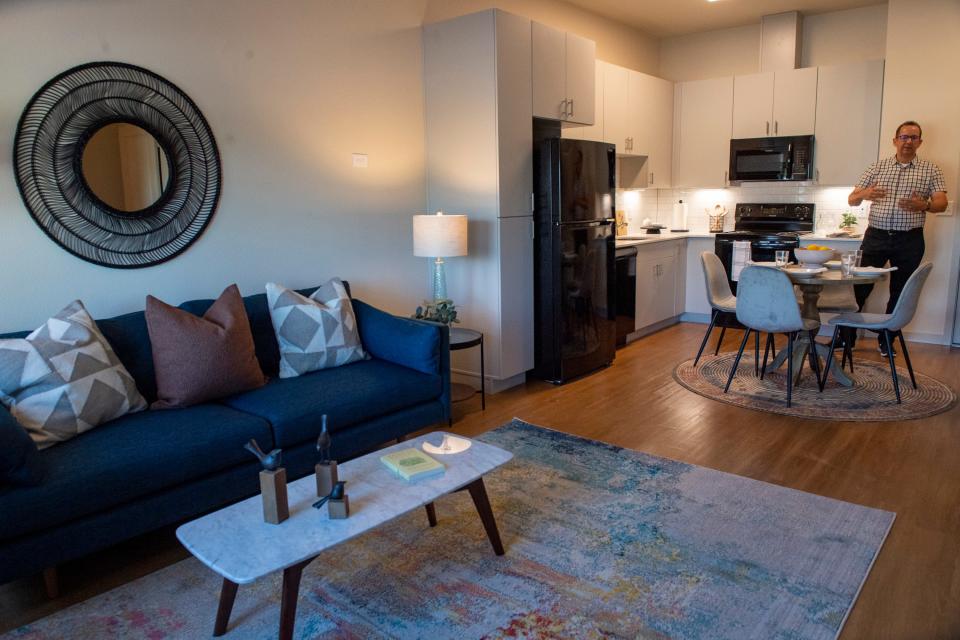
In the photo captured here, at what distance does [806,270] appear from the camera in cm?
417

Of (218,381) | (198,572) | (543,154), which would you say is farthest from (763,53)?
(198,572)

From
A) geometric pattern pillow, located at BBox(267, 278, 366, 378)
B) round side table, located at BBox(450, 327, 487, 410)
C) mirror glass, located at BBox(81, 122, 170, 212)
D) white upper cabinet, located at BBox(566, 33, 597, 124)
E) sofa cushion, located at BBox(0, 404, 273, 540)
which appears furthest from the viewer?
white upper cabinet, located at BBox(566, 33, 597, 124)

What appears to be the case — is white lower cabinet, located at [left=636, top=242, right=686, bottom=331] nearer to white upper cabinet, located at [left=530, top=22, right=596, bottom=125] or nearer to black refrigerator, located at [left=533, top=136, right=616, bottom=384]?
black refrigerator, located at [left=533, top=136, right=616, bottom=384]

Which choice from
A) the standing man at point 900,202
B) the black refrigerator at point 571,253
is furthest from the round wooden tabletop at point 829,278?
the black refrigerator at point 571,253

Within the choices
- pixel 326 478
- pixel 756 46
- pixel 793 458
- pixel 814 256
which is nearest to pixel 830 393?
pixel 814 256

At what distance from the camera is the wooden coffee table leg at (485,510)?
2.35m

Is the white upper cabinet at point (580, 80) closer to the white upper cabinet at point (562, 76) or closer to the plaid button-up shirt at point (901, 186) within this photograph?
the white upper cabinet at point (562, 76)

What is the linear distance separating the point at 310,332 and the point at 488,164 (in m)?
1.59

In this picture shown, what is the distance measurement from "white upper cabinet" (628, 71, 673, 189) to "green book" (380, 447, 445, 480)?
4.60m

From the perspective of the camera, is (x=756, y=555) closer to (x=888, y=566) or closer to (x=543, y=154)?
(x=888, y=566)

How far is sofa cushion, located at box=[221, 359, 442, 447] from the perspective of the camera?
2.81 metres

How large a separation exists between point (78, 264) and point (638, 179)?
4931 millimetres

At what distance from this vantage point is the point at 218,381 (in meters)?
2.87

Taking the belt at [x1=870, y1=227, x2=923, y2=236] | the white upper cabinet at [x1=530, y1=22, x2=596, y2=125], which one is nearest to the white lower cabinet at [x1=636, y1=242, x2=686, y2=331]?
the white upper cabinet at [x1=530, y1=22, x2=596, y2=125]
